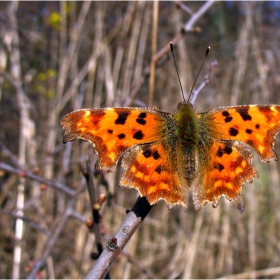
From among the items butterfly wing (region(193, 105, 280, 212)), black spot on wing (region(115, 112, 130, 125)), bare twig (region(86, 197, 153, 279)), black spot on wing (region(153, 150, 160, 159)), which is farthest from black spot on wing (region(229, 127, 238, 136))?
bare twig (region(86, 197, 153, 279))

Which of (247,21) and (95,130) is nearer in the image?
(95,130)

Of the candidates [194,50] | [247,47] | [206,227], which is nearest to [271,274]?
[206,227]

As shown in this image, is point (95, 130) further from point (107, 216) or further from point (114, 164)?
point (107, 216)

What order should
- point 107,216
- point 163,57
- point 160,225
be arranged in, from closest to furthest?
1. point 163,57
2. point 107,216
3. point 160,225

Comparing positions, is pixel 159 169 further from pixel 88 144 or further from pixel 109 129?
pixel 88 144

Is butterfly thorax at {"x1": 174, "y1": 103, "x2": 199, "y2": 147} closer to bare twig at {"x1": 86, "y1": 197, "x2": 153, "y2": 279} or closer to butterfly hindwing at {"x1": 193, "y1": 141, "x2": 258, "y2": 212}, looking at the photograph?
butterfly hindwing at {"x1": 193, "y1": 141, "x2": 258, "y2": 212}

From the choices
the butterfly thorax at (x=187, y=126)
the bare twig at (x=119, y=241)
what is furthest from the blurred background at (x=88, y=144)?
the bare twig at (x=119, y=241)
